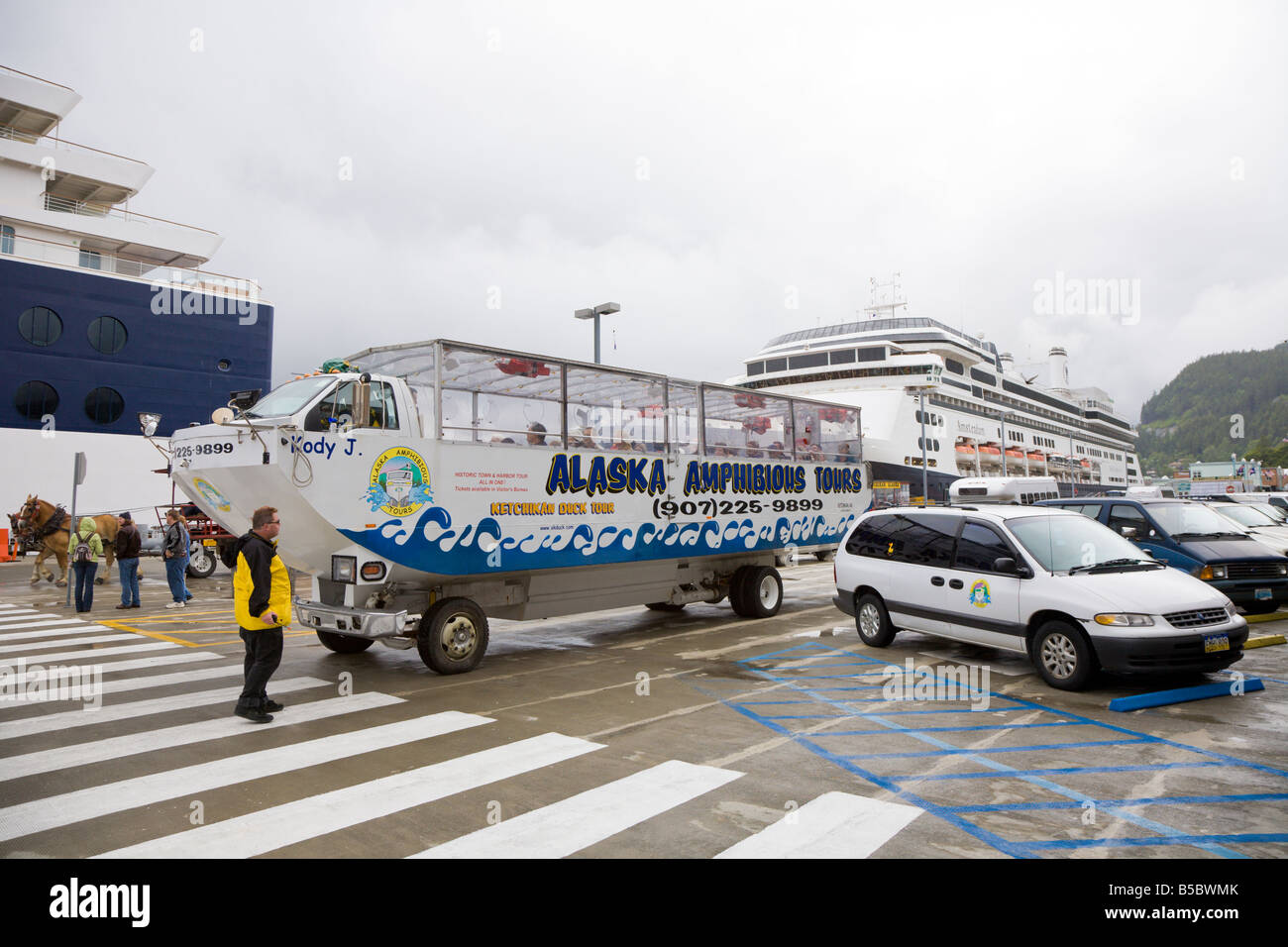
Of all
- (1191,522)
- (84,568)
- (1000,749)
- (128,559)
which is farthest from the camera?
(128,559)

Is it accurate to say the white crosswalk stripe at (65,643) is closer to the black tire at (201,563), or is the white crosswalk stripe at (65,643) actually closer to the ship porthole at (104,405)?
the black tire at (201,563)

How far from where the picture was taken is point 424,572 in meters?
7.73

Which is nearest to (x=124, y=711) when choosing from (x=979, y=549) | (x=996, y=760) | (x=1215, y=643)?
(x=996, y=760)

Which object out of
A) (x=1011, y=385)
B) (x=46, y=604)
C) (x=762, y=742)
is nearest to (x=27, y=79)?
(x=46, y=604)

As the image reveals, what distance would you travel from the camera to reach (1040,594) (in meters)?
7.14

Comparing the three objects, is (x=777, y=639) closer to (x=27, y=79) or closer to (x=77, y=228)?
(x=77, y=228)

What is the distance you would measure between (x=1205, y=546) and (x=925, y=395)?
111 feet

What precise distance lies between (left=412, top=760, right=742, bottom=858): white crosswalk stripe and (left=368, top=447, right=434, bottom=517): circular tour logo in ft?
12.9

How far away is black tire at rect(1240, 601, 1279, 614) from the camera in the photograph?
10.4 meters

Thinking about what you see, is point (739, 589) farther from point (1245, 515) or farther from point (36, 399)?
point (36, 399)

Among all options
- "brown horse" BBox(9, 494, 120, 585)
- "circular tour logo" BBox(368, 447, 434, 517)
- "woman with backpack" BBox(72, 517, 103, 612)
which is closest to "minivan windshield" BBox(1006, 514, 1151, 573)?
"circular tour logo" BBox(368, 447, 434, 517)

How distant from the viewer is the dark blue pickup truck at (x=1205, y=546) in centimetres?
1003

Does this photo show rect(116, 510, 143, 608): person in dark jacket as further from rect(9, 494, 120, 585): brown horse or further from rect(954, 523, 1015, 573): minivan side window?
rect(954, 523, 1015, 573): minivan side window
